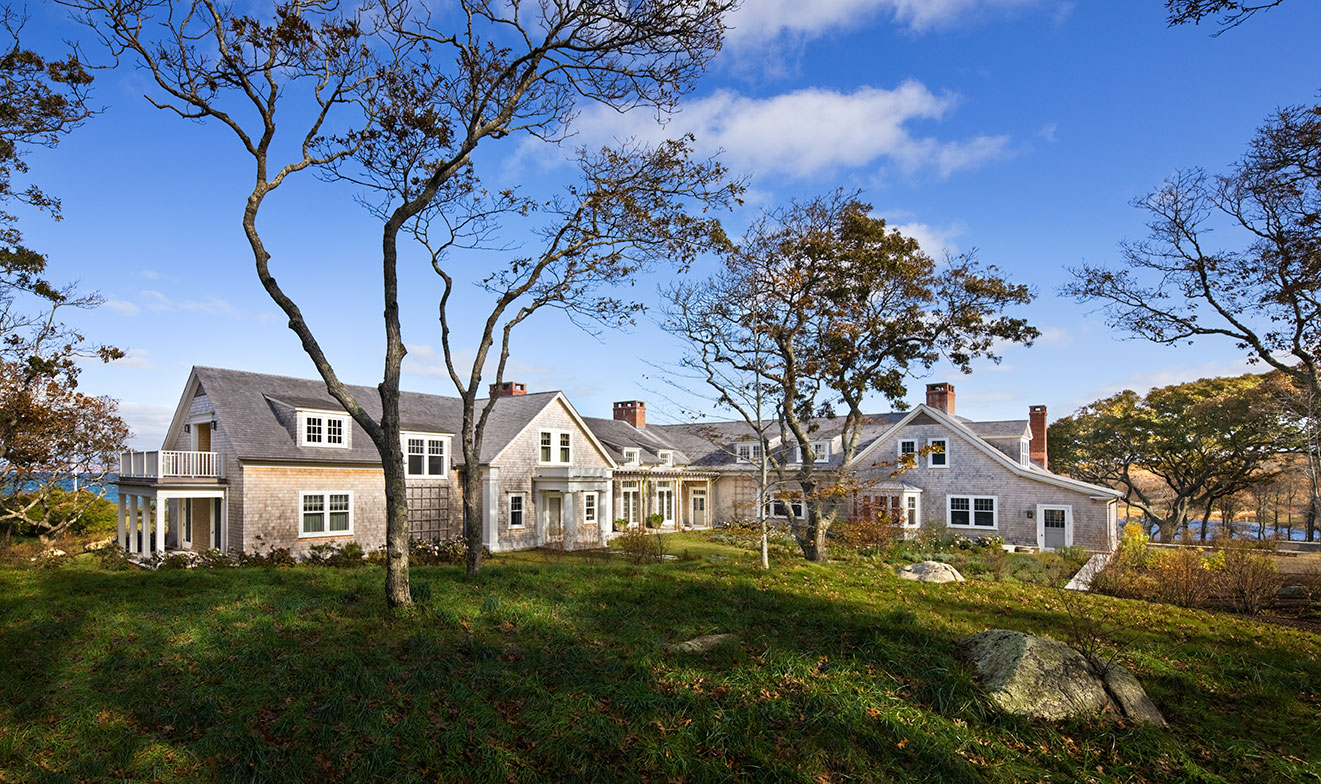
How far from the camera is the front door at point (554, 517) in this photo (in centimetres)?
2975

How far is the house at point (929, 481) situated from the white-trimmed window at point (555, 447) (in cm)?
319

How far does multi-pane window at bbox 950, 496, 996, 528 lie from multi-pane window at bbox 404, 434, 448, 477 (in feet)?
73.3

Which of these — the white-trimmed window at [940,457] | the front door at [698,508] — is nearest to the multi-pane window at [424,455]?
the front door at [698,508]

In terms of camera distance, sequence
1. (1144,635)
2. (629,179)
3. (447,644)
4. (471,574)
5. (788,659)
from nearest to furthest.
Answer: (788,659) → (447,644) → (1144,635) → (471,574) → (629,179)

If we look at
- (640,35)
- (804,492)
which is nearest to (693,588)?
(804,492)

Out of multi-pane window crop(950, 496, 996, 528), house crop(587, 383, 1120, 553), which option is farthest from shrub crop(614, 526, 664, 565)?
multi-pane window crop(950, 496, 996, 528)

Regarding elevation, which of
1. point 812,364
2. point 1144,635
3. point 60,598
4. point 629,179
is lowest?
point 1144,635

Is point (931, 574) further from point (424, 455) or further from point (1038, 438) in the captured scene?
point (1038, 438)

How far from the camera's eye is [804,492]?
19.3 m

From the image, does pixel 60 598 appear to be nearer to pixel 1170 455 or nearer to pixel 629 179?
pixel 629 179

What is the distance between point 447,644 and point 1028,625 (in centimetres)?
842

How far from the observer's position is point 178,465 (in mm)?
21594

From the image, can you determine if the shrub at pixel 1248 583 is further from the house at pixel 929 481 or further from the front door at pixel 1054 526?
the front door at pixel 1054 526

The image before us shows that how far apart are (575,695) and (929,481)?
28.6m
